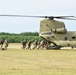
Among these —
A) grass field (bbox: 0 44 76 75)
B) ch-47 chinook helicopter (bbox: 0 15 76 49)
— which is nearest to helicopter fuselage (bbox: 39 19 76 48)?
ch-47 chinook helicopter (bbox: 0 15 76 49)

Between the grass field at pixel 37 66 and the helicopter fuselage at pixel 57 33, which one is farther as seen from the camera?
the helicopter fuselage at pixel 57 33

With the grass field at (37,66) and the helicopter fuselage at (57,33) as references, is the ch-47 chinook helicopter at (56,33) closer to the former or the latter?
the helicopter fuselage at (57,33)

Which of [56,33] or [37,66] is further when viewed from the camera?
[56,33]

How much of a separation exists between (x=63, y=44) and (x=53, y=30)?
6.66 feet

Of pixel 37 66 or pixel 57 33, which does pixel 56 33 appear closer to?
pixel 57 33

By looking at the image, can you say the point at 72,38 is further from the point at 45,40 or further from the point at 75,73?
the point at 75,73

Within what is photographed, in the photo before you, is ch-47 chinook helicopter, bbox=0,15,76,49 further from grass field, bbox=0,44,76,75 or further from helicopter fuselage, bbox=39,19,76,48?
grass field, bbox=0,44,76,75

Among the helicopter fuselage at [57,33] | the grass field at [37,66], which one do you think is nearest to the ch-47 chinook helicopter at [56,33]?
the helicopter fuselage at [57,33]

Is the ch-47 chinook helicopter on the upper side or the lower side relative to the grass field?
upper

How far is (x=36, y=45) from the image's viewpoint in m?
45.0

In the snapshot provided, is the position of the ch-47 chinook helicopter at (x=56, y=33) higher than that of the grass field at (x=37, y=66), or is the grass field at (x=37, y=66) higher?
the ch-47 chinook helicopter at (x=56, y=33)

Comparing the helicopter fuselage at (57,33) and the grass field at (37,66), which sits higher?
the helicopter fuselage at (57,33)

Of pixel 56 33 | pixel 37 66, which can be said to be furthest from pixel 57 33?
pixel 37 66

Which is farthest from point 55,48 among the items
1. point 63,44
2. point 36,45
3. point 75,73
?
point 75,73
